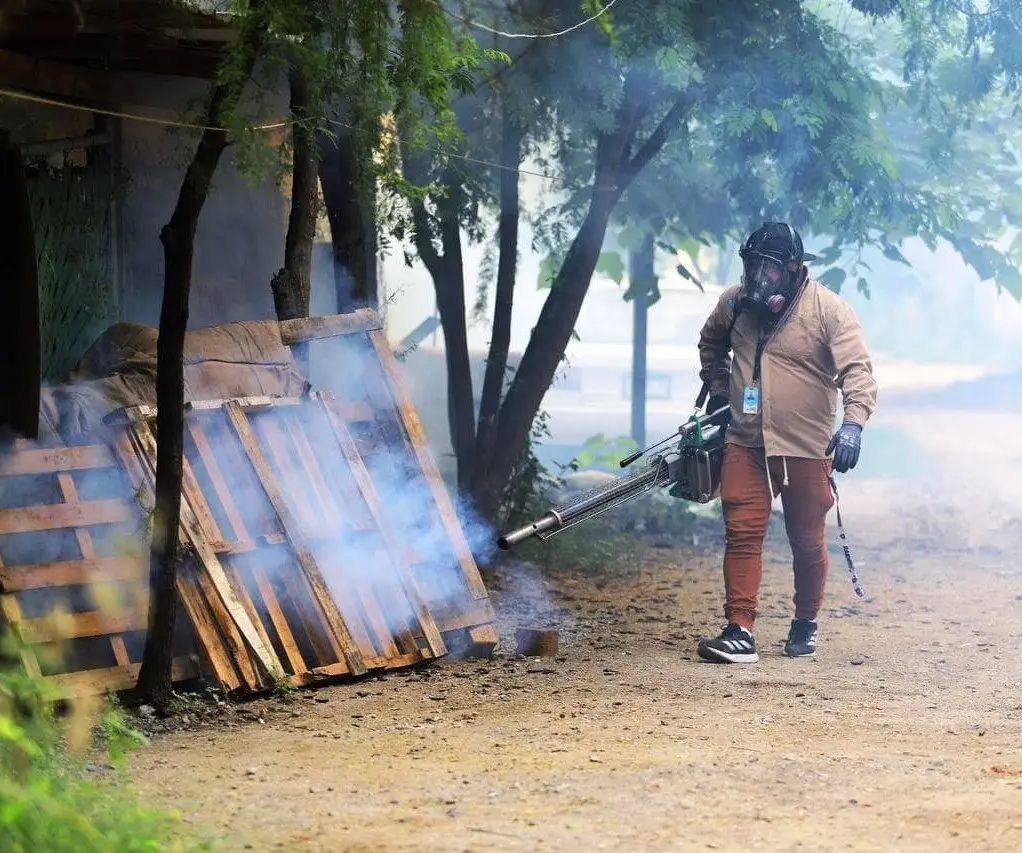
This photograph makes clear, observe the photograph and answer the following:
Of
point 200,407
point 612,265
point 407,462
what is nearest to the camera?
point 200,407

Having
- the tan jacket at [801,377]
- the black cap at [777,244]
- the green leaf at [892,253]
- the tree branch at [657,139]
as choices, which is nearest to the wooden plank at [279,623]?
the tan jacket at [801,377]

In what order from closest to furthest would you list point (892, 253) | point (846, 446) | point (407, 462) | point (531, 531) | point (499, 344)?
point (846, 446), point (531, 531), point (407, 462), point (499, 344), point (892, 253)

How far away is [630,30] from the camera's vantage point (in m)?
7.57

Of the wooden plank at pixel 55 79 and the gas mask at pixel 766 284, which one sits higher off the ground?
the wooden plank at pixel 55 79

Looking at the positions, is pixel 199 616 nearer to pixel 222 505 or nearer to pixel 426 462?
pixel 222 505

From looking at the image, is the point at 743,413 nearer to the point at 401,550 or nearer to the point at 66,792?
the point at 401,550

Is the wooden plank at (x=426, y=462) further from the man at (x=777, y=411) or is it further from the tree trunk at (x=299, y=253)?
the man at (x=777, y=411)

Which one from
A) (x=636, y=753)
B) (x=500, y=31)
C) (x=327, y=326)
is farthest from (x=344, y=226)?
(x=636, y=753)

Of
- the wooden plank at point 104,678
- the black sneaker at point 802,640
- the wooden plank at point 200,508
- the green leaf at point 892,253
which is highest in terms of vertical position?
the green leaf at point 892,253

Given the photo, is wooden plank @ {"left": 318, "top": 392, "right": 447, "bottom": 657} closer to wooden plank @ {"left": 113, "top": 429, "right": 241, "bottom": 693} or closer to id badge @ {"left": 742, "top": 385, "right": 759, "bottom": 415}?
wooden plank @ {"left": 113, "top": 429, "right": 241, "bottom": 693}

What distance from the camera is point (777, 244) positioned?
266 inches

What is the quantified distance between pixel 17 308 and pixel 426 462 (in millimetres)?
2046

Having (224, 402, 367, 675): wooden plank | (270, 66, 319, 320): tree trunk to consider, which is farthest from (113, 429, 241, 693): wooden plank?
(270, 66, 319, 320): tree trunk

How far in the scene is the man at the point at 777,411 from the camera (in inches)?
266
